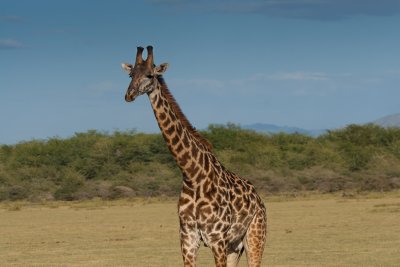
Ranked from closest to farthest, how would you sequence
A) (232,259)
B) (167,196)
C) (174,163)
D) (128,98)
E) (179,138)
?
1. (128,98)
2. (179,138)
3. (232,259)
4. (167,196)
5. (174,163)

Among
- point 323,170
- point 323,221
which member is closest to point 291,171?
point 323,170

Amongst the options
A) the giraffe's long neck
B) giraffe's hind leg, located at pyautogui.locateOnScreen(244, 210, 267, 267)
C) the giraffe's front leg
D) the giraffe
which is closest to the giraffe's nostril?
the giraffe

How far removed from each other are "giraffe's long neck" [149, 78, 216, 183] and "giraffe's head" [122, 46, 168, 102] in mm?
232

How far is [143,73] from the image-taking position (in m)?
8.46

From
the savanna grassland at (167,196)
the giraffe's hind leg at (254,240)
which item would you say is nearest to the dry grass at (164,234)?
the savanna grassland at (167,196)

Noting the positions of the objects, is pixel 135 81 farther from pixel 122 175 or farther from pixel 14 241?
pixel 122 175

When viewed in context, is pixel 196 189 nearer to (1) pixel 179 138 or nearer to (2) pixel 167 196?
(1) pixel 179 138

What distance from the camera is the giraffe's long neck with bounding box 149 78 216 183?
8.99 metres

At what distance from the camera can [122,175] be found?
46.9 metres

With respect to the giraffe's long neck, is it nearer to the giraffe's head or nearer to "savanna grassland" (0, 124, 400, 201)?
the giraffe's head

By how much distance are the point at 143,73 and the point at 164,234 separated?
14.9m

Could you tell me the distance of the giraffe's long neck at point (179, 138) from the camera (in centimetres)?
899

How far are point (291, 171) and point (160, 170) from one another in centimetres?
625

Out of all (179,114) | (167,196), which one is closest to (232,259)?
(179,114)
